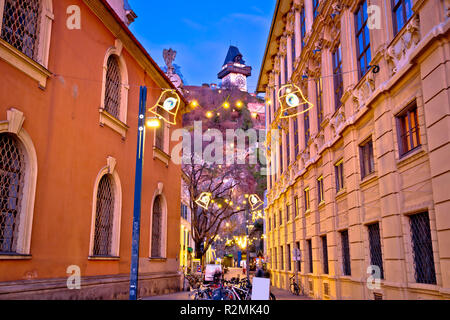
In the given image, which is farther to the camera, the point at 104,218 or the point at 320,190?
the point at 320,190

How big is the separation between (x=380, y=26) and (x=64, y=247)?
11232 mm

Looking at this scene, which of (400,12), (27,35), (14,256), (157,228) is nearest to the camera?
(14,256)

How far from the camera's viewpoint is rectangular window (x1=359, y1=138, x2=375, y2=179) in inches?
539

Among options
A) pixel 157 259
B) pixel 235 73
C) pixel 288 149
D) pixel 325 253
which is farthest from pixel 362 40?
pixel 235 73

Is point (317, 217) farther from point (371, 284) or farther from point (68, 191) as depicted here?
point (68, 191)

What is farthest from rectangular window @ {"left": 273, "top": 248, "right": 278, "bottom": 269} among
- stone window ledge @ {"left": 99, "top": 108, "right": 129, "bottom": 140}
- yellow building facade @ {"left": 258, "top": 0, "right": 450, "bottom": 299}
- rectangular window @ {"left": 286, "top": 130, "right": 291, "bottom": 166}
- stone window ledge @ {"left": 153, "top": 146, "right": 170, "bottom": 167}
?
stone window ledge @ {"left": 99, "top": 108, "right": 129, "bottom": 140}

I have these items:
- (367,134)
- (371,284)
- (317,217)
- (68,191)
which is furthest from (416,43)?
(317,217)

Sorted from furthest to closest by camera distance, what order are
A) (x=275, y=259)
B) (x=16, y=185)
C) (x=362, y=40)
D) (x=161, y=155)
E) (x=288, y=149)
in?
(x=275, y=259), (x=288, y=149), (x=161, y=155), (x=362, y=40), (x=16, y=185)

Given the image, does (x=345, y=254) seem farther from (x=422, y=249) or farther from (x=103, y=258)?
(x=103, y=258)

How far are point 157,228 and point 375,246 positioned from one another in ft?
32.1

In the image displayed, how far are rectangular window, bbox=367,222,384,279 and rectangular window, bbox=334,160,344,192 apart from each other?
3298mm

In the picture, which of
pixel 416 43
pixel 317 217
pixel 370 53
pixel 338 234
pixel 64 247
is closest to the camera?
pixel 416 43

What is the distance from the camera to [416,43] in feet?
33.3

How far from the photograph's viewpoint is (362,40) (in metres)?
14.9
